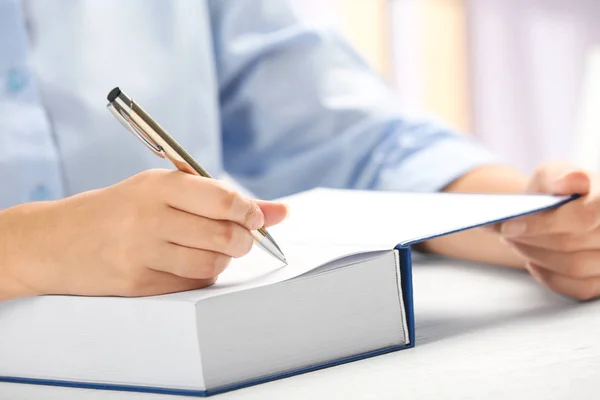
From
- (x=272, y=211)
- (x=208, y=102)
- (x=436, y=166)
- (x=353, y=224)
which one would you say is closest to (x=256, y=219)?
(x=272, y=211)

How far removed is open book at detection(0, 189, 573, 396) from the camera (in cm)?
45

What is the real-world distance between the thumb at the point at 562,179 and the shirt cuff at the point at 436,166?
0.19m

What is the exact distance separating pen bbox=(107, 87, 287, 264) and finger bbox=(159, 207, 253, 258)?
0.08 feet

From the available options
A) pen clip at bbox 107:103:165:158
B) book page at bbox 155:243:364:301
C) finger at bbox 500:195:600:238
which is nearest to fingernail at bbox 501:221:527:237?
finger at bbox 500:195:600:238

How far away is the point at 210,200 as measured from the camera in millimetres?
466

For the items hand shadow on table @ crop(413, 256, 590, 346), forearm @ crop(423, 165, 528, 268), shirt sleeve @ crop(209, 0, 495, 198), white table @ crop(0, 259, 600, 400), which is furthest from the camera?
shirt sleeve @ crop(209, 0, 495, 198)

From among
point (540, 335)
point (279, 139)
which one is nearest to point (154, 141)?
point (540, 335)

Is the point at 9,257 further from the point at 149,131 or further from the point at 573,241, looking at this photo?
the point at 573,241

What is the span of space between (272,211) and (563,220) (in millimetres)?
241

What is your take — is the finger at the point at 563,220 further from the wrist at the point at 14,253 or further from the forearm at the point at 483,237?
the wrist at the point at 14,253

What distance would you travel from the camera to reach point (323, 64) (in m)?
1.04

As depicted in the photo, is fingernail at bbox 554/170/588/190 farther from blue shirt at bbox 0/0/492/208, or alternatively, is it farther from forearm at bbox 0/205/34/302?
forearm at bbox 0/205/34/302

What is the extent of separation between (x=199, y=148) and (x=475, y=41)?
4.68 ft

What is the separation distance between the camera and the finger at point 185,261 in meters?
0.47
